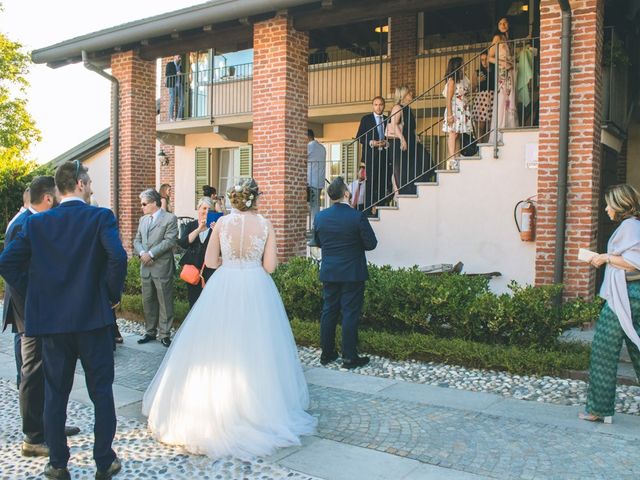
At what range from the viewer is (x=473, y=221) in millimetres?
9625

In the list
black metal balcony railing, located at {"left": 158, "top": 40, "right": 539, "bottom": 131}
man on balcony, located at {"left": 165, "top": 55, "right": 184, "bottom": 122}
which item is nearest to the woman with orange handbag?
black metal balcony railing, located at {"left": 158, "top": 40, "right": 539, "bottom": 131}

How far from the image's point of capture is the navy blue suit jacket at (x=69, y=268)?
12.8 feet

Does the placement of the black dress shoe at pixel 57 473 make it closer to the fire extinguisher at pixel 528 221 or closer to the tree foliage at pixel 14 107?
the fire extinguisher at pixel 528 221

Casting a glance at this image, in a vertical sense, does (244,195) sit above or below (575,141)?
below

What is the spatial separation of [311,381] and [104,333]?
9.06ft

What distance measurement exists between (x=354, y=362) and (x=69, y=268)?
3.68m

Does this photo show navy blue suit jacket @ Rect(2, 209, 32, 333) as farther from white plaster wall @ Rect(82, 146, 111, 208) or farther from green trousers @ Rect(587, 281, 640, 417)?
white plaster wall @ Rect(82, 146, 111, 208)

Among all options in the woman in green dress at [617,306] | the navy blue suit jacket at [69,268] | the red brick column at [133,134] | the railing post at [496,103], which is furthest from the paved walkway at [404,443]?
the red brick column at [133,134]

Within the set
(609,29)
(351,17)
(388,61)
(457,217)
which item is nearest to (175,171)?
(388,61)

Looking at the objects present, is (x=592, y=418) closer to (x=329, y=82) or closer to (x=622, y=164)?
(x=622, y=164)

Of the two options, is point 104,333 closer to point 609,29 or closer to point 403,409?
point 403,409

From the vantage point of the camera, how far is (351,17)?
10.1 m

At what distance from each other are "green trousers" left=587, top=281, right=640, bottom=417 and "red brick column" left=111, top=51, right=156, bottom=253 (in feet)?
32.0

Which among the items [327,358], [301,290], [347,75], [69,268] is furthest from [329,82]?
[69,268]
